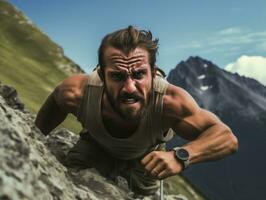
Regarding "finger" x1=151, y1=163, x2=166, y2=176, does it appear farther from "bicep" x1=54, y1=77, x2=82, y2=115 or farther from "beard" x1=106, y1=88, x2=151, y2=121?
"bicep" x1=54, y1=77, x2=82, y2=115

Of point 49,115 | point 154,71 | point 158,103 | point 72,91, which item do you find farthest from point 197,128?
point 49,115

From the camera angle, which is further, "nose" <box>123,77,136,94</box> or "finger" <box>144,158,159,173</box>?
"nose" <box>123,77,136,94</box>

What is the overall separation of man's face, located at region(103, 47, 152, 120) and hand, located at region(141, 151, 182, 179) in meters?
1.01

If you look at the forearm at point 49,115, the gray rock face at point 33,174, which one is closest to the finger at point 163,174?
the gray rock face at point 33,174

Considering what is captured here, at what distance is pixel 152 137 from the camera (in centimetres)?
816

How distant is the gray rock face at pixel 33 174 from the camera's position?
4.16 metres

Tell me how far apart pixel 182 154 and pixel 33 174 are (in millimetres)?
2785

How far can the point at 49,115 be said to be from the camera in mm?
9117

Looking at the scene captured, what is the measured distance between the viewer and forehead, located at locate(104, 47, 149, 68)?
7219 millimetres

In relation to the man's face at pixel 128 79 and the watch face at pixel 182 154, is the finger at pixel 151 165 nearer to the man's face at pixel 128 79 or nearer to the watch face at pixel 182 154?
the watch face at pixel 182 154

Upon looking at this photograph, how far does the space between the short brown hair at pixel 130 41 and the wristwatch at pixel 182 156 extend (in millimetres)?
1565

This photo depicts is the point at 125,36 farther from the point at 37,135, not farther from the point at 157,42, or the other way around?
the point at 37,135

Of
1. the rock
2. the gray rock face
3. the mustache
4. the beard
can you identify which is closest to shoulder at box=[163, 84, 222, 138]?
the beard

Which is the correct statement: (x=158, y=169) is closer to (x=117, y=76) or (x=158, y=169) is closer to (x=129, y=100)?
(x=129, y=100)
